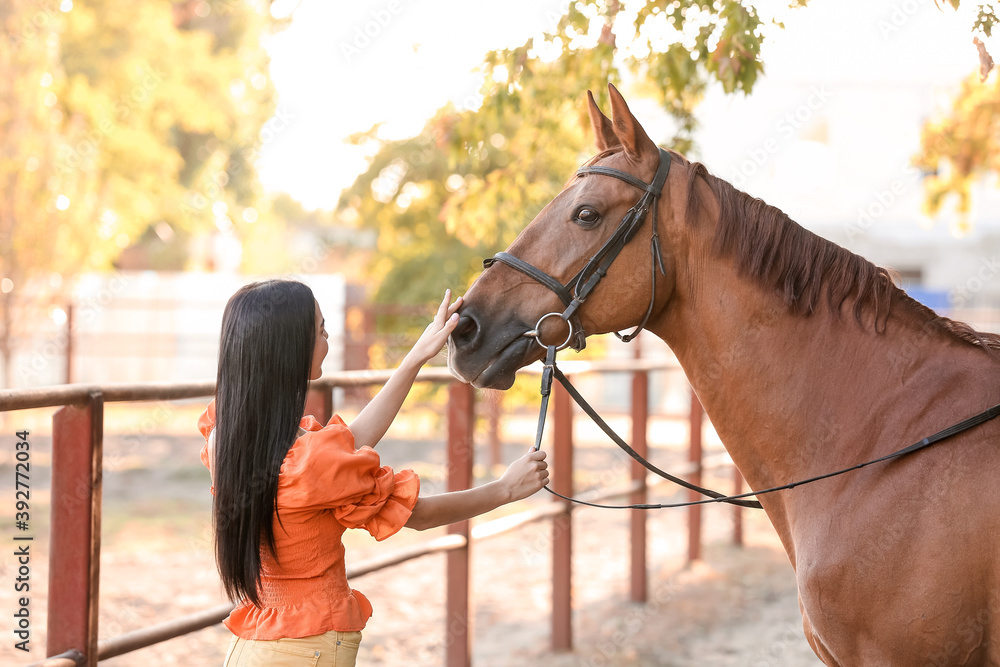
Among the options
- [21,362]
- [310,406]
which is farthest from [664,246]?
[21,362]

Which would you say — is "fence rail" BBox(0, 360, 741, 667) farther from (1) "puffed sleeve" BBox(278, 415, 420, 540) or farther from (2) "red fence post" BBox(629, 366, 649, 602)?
(2) "red fence post" BBox(629, 366, 649, 602)

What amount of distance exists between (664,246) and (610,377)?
47.0 ft

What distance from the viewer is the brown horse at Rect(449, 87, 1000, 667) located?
1.88 m

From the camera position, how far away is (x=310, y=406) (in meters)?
3.16

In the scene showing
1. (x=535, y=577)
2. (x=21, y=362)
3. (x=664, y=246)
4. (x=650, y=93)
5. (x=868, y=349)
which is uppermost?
(x=650, y=93)

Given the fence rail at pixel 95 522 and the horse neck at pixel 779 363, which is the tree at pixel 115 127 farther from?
the horse neck at pixel 779 363

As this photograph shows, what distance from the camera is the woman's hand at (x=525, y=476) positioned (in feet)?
6.28

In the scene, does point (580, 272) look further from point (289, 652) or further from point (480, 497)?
point (289, 652)

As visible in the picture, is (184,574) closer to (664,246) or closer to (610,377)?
(664,246)

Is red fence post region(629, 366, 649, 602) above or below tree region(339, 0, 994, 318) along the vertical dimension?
below

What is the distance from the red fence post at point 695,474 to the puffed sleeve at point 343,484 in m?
4.86
